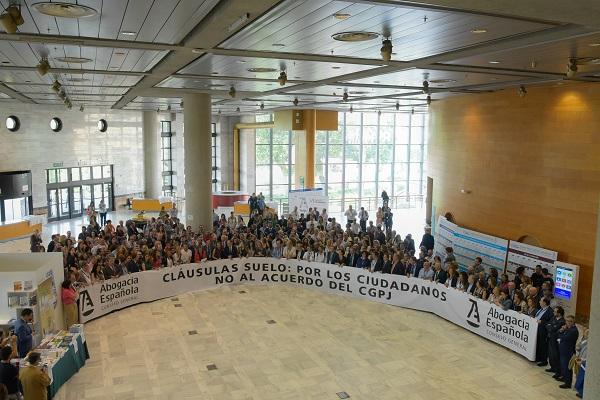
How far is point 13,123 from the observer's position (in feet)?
81.9

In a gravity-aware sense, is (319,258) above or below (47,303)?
below

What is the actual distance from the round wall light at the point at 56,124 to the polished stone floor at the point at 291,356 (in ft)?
57.3

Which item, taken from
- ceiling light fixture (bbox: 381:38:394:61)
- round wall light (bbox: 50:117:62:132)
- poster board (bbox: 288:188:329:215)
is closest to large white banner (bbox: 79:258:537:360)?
ceiling light fixture (bbox: 381:38:394:61)

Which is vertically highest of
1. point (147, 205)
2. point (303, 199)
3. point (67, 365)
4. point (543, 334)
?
point (303, 199)

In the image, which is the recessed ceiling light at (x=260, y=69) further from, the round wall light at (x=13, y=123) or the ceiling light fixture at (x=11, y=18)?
the round wall light at (x=13, y=123)

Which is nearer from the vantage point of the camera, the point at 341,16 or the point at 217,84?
the point at 341,16

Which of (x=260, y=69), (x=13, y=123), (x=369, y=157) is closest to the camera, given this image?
(x=260, y=69)

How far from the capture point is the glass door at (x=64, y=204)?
27797mm

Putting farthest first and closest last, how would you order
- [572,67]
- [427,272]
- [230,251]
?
1. [230,251]
2. [427,272]
3. [572,67]

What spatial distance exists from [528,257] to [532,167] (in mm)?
2499

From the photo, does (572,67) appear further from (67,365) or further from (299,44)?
(67,365)

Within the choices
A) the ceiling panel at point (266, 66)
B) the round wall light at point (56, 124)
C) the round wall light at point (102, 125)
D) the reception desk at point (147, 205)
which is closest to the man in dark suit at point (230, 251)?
the ceiling panel at point (266, 66)

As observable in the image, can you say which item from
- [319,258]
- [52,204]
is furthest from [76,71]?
[52,204]

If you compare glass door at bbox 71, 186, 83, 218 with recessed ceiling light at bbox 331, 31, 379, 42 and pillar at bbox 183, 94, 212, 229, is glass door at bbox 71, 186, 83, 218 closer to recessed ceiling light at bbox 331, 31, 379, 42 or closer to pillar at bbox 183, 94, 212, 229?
pillar at bbox 183, 94, 212, 229
